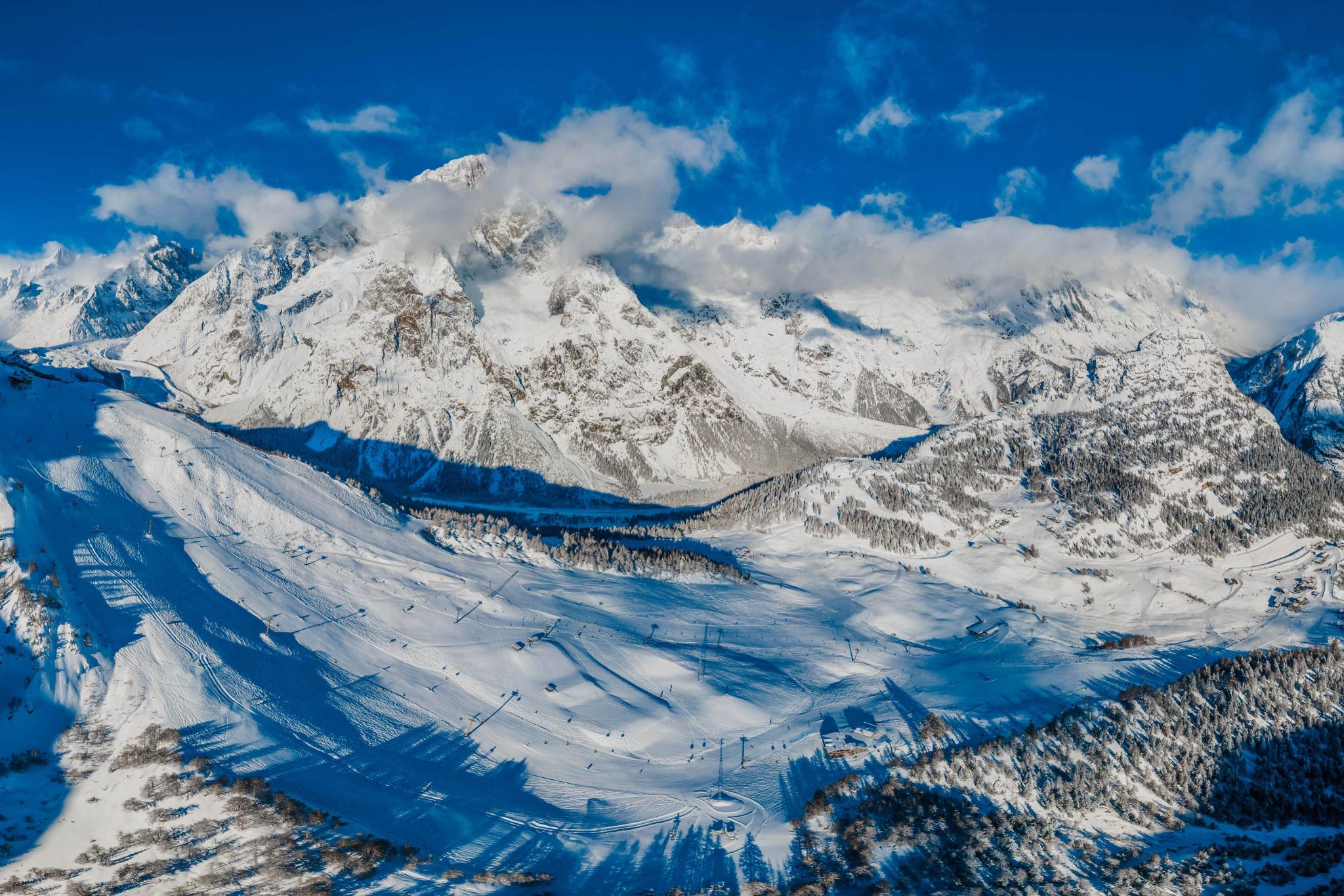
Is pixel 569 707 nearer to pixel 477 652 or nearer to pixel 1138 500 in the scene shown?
pixel 477 652

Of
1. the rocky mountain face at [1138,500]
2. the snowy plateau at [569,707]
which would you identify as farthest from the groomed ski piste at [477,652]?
the rocky mountain face at [1138,500]

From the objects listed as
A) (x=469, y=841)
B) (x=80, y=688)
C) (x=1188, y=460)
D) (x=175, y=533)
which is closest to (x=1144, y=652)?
(x=1188, y=460)

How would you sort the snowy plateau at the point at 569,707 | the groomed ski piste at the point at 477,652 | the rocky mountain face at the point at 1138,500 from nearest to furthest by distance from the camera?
the snowy plateau at the point at 569,707, the groomed ski piste at the point at 477,652, the rocky mountain face at the point at 1138,500

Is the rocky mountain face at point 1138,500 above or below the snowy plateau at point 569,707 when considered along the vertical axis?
above

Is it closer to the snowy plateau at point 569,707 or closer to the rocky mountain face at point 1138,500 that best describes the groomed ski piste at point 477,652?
the snowy plateau at point 569,707

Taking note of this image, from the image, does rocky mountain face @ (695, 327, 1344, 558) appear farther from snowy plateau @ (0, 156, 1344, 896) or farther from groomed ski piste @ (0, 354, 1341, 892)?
snowy plateau @ (0, 156, 1344, 896)

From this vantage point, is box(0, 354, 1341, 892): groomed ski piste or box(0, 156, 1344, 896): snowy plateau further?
box(0, 354, 1341, 892): groomed ski piste

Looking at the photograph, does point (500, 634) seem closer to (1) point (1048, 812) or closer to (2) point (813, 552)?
(1) point (1048, 812)

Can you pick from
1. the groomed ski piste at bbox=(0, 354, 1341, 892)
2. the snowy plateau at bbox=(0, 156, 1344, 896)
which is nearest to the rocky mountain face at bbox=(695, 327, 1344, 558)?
the groomed ski piste at bbox=(0, 354, 1341, 892)
